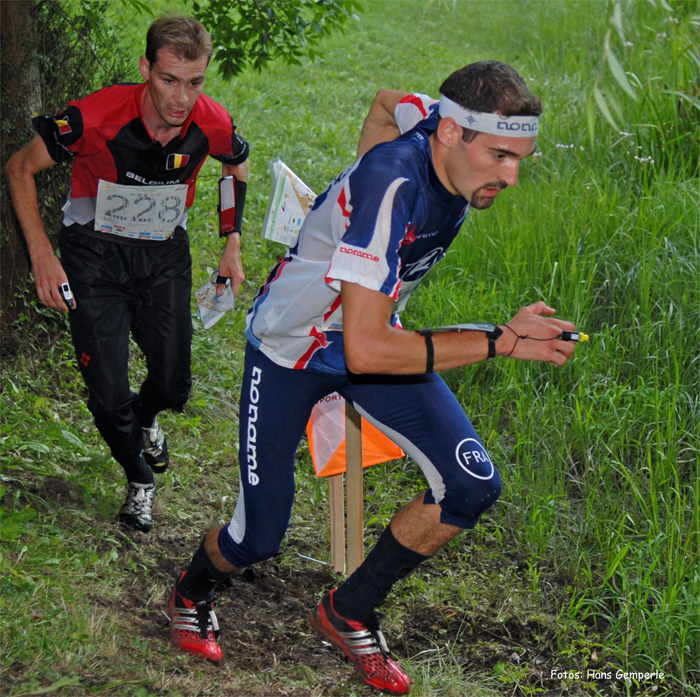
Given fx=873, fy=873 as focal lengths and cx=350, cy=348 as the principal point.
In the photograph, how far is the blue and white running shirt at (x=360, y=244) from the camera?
102 inches

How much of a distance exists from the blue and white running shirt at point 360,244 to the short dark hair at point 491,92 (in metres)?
0.19

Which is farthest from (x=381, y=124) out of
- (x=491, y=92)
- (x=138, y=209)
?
(x=138, y=209)

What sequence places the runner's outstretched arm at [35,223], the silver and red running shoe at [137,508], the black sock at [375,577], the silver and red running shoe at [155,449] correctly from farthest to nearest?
the silver and red running shoe at [155,449] → the silver and red running shoe at [137,508] → the runner's outstretched arm at [35,223] → the black sock at [375,577]

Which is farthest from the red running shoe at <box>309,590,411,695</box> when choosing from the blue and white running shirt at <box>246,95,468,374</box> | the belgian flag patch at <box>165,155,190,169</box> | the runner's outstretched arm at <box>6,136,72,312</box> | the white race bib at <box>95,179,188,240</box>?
the belgian flag patch at <box>165,155,190,169</box>

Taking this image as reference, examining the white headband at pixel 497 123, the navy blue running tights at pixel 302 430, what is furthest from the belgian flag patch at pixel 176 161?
the white headband at pixel 497 123

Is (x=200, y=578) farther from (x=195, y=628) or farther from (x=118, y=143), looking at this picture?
(x=118, y=143)

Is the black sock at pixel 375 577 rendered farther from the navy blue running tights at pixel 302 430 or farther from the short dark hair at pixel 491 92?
the short dark hair at pixel 491 92

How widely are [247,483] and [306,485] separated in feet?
5.94

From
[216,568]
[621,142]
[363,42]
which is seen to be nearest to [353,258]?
[216,568]

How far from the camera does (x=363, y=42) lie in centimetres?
1609

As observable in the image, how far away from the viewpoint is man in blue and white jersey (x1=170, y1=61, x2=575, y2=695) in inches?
104

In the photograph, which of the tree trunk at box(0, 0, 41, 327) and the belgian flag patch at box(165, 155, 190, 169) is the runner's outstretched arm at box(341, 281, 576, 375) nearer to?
the belgian flag patch at box(165, 155, 190, 169)

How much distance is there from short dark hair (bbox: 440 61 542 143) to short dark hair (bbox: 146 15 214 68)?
4.29 feet

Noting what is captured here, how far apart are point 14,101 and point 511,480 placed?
344 cm
